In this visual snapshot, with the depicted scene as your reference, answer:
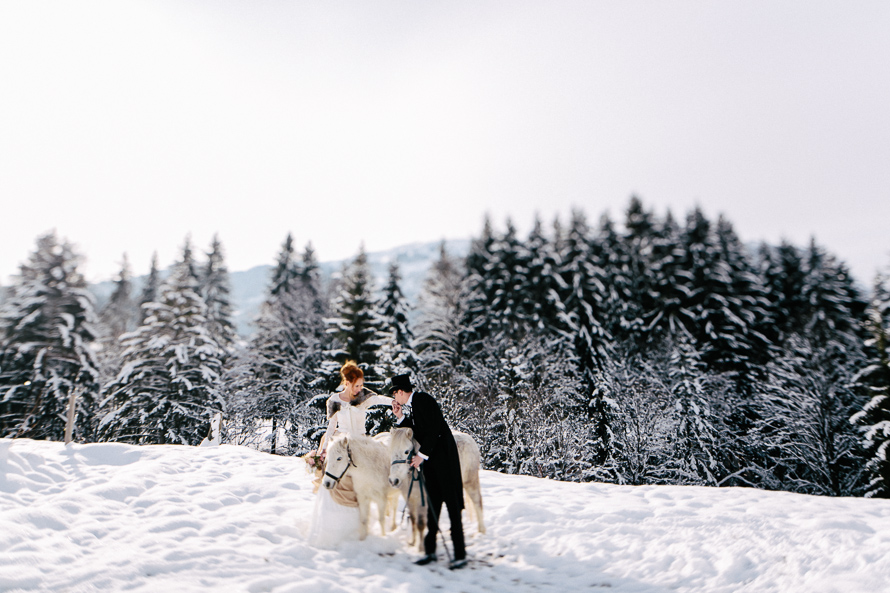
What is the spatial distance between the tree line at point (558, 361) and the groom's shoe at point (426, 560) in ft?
54.7

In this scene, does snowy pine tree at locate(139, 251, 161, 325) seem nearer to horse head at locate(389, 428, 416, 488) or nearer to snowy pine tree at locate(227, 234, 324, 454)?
snowy pine tree at locate(227, 234, 324, 454)

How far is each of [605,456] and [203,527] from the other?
70.5 ft

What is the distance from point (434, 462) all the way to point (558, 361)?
1965cm

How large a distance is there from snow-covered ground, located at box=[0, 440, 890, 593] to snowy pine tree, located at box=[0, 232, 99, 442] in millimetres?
14519

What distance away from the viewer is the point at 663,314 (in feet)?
91.1

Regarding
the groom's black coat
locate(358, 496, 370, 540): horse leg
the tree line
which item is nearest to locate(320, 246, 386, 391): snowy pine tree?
the tree line

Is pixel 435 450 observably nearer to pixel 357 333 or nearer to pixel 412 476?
pixel 412 476

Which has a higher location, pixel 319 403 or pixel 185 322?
pixel 185 322

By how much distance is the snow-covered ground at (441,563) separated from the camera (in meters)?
4.90

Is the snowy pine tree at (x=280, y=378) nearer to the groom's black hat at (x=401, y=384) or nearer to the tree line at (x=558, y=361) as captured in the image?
the tree line at (x=558, y=361)

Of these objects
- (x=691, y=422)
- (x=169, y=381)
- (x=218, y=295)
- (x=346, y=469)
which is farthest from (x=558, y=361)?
(x=218, y=295)

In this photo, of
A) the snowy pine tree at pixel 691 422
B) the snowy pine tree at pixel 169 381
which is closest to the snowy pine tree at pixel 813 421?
the snowy pine tree at pixel 691 422

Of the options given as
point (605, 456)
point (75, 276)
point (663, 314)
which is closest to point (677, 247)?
point (663, 314)

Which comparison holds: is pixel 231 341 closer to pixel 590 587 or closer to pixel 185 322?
pixel 185 322
